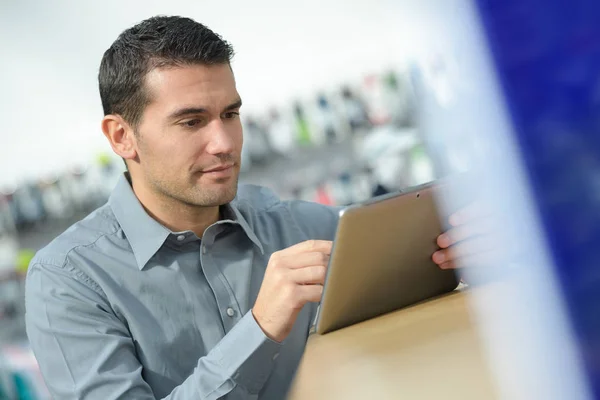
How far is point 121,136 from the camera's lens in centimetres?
154

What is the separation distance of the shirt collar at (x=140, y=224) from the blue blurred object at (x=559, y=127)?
1.16 m

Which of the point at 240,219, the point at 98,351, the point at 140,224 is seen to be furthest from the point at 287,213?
the point at 98,351

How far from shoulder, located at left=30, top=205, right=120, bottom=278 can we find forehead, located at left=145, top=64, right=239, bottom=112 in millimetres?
259

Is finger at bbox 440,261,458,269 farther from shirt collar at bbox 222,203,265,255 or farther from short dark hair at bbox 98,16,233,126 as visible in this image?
short dark hair at bbox 98,16,233,126

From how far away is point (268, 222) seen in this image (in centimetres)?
164

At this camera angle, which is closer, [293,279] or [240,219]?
[293,279]

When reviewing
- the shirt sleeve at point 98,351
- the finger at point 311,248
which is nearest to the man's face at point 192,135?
the shirt sleeve at point 98,351

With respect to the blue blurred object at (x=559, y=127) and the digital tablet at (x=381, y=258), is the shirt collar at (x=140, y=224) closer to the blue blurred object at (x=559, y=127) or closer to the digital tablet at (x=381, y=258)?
the digital tablet at (x=381, y=258)

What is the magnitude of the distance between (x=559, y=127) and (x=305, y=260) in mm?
831

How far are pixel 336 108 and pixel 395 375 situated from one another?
3021mm

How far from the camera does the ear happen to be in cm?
152

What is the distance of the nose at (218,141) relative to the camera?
4.70 ft

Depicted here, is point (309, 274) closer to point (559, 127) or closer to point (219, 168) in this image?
point (219, 168)

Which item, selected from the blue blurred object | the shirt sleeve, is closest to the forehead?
the shirt sleeve
